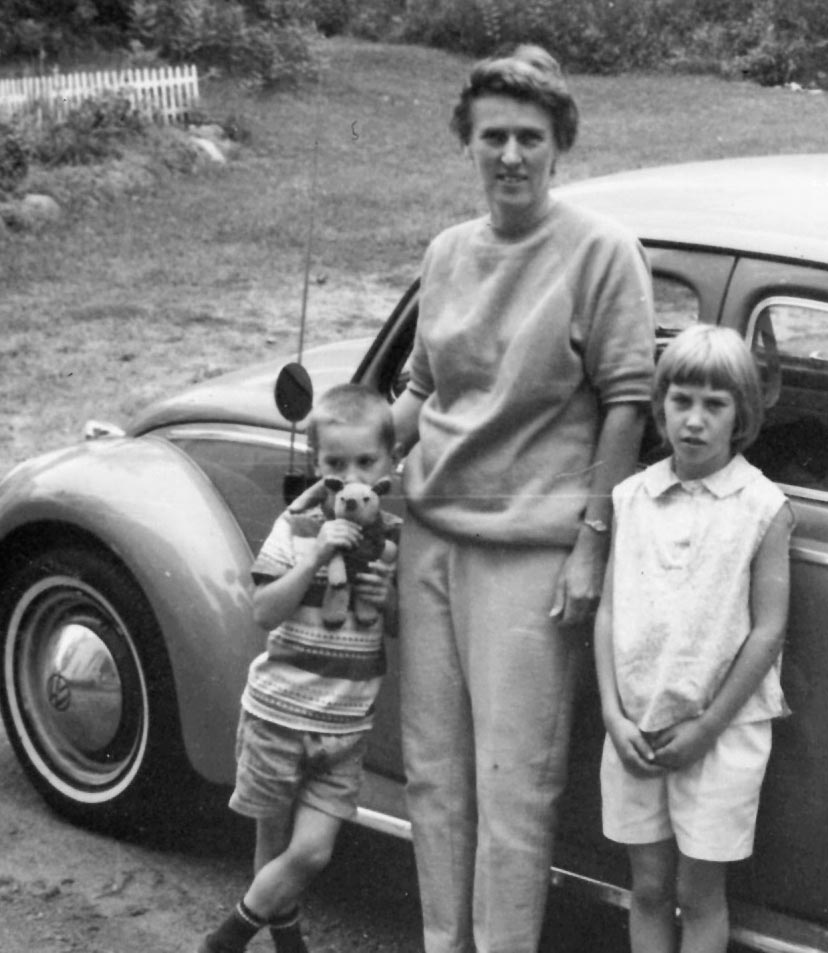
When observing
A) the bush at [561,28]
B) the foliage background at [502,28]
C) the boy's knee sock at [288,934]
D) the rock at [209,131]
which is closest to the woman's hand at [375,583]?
the boy's knee sock at [288,934]

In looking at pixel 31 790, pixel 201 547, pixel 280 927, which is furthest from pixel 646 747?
pixel 31 790

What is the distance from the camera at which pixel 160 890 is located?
156 inches

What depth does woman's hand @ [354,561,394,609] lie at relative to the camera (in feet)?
10.3

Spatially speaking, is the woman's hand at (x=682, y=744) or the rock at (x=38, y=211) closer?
the woman's hand at (x=682, y=744)

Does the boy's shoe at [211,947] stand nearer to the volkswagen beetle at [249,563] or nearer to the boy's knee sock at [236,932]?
the boy's knee sock at [236,932]

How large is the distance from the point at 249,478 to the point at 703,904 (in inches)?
59.6

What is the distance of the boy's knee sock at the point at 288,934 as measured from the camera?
3406 mm

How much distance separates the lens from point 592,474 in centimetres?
294

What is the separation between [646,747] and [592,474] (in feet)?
1.63

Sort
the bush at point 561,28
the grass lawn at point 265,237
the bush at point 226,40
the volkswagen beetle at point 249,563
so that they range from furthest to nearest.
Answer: the bush at point 561,28
the bush at point 226,40
the grass lawn at point 265,237
the volkswagen beetle at point 249,563

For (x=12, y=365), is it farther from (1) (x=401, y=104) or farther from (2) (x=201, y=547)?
(1) (x=401, y=104)

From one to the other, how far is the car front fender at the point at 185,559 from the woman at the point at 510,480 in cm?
71

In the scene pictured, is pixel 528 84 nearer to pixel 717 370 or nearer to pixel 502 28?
pixel 717 370

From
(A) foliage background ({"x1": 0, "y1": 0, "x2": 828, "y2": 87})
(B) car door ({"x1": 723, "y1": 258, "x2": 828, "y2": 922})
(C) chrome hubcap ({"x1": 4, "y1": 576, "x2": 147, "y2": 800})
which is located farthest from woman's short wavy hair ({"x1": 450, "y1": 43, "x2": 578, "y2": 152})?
(A) foliage background ({"x1": 0, "y1": 0, "x2": 828, "y2": 87})
